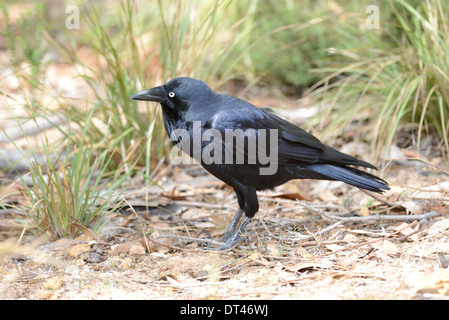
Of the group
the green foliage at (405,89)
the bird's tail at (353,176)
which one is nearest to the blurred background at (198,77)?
the green foliage at (405,89)

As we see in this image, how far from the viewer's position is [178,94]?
9.95 feet

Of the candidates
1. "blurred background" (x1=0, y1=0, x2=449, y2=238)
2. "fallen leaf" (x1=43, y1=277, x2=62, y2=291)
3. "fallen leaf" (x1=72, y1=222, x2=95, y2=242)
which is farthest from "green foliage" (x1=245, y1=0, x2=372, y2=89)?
"fallen leaf" (x1=43, y1=277, x2=62, y2=291)

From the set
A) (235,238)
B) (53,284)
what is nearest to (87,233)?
(53,284)

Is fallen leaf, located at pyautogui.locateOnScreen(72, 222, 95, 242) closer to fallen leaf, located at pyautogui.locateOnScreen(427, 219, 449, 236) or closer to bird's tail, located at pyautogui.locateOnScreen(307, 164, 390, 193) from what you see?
bird's tail, located at pyautogui.locateOnScreen(307, 164, 390, 193)

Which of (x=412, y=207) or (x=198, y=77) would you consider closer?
(x=412, y=207)

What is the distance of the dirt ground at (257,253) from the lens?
2.23 metres

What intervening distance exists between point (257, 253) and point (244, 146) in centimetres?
64

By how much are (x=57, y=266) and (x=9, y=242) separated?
0.49 m

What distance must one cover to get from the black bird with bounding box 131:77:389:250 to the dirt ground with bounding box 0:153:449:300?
0.81ft

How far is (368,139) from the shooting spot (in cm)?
409

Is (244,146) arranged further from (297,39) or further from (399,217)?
(297,39)

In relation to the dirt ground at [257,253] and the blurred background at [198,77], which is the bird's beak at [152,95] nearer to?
the blurred background at [198,77]
